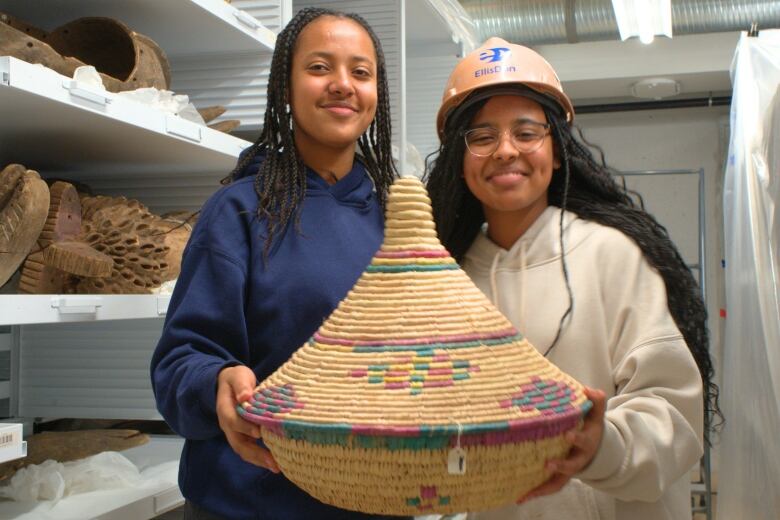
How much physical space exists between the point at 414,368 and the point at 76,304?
82 cm

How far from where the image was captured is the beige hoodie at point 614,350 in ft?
3.41

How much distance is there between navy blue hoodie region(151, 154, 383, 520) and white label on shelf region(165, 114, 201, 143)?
486 millimetres

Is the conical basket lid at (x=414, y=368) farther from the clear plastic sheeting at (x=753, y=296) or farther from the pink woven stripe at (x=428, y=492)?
the clear plastic sheeting at (x=753, y=296)

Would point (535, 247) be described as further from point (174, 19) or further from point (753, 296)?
point (753, 296)

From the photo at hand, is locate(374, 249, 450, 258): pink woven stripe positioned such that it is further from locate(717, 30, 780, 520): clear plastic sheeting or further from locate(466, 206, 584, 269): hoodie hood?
locate(717, 30, 780, 520): clear plastic sheeting

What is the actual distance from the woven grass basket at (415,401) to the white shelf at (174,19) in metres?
1.21

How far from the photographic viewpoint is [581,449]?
2.89 ft

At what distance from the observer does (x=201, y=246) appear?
1.13m

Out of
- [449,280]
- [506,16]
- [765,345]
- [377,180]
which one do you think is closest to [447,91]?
[377,180]

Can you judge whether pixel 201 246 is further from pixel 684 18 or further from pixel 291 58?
pixel 684 18

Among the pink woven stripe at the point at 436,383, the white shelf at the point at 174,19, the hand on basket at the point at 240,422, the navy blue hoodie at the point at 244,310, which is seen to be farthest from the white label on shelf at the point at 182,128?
the pink woven stripe at the point at 436,383

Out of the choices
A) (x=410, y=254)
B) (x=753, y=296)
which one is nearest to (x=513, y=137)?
(x=410, y=254)

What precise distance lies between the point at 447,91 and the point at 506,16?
10.7 ft

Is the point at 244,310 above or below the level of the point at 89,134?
below
